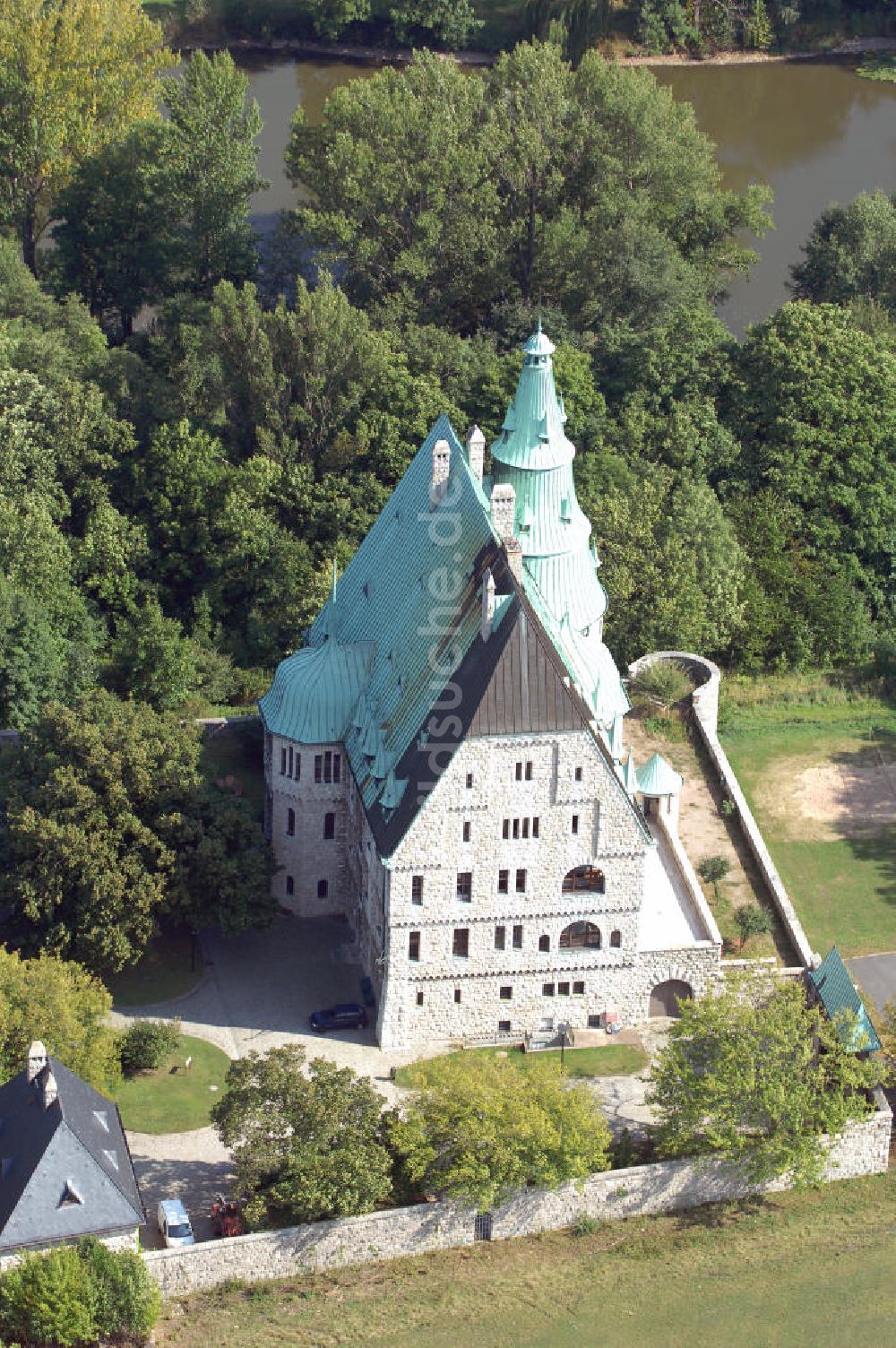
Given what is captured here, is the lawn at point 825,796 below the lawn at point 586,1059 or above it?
above

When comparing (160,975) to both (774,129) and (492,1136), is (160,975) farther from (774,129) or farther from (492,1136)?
(774,129)

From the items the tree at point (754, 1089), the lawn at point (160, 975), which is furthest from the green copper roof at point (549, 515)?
the lawn at point (160, 975)

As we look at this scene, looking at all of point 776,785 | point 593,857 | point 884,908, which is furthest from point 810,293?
point 593,857

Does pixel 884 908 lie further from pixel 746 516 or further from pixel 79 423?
pixel 79 423

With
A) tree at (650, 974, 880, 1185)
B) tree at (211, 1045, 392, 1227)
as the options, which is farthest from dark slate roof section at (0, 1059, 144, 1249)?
tree at (650, 974, 880, 1185)

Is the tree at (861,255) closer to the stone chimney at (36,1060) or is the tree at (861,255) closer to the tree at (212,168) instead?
the tree at (212,168)

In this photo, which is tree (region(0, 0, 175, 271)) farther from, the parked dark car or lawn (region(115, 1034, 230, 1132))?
lawn (region(115, 1034, 230, 1132))

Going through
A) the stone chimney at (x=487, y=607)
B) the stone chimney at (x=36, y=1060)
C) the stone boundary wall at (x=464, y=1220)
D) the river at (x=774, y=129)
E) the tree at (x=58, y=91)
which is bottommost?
the stone boundary wall at (x=464, y=1220)
